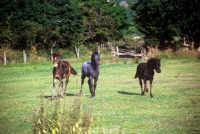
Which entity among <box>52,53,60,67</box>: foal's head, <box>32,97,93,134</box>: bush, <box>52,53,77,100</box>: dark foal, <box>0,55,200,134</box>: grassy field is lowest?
<box>0,55,200,134</box>: grassy field

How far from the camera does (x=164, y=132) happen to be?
1267 cm

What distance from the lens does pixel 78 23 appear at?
65750mm

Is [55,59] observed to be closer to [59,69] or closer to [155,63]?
[59,69]

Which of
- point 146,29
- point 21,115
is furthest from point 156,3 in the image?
point 21,115

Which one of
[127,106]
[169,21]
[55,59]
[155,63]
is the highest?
[169,21]

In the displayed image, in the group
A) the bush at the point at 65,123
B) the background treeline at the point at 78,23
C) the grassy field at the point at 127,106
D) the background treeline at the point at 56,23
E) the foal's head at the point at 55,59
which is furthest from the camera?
the background treeline at the point at 78,23

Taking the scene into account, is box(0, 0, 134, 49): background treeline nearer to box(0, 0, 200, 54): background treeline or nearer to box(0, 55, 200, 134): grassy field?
box(0, 0, 200, 54): background treeline

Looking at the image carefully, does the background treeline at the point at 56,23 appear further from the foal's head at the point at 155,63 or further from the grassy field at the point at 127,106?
the foal's head at the point at 155,63

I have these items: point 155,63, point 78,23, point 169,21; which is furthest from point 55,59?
point 78,23

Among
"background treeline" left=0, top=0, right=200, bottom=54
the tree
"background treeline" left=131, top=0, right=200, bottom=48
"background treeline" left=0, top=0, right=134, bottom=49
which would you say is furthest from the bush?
the tree

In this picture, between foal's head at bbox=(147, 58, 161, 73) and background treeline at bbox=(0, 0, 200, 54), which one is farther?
background treeline at bbox=(0, 0, 200, 54)

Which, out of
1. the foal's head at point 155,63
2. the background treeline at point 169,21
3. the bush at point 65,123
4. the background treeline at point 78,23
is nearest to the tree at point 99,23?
the background treeline at point 78,23

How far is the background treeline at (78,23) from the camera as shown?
192 ft

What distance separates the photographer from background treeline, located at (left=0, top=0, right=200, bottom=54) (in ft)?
192
